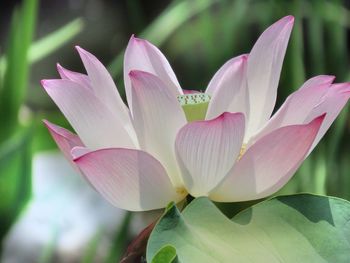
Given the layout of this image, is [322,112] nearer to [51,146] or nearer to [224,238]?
[224,238]

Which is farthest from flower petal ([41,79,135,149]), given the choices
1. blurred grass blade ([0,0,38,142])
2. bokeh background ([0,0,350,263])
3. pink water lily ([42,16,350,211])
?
blurred grass blade ([0,0,38,142])

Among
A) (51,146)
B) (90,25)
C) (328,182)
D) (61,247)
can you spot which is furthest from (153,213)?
(90,25)

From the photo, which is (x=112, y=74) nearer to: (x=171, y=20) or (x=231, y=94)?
(x=171, y=20)

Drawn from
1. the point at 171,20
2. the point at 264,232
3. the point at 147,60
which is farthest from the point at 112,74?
the point at 264,232

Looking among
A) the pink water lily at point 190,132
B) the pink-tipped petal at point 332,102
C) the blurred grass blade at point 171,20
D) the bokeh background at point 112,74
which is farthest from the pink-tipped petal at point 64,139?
the blurred grass blade at point 171,20

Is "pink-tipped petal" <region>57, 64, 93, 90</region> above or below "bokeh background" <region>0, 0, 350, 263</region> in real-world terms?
above

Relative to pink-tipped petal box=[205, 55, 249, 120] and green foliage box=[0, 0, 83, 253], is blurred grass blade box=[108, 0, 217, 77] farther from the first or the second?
pink-tipped petal box=[205, 55, 249, 120]
